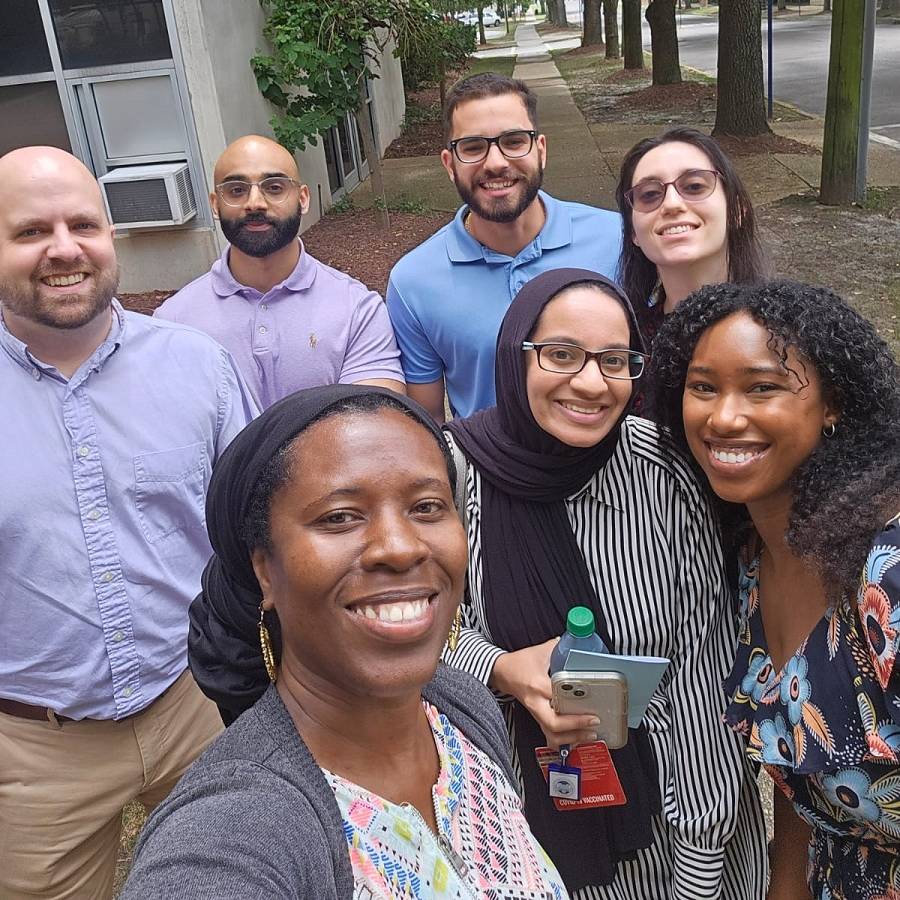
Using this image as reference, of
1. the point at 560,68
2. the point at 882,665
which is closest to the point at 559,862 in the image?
the point at 882,665

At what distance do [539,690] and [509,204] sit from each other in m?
1.86

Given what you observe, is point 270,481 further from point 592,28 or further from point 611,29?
point 592,28

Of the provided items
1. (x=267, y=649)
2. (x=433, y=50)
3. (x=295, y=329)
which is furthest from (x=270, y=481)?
(x=433, y=50)

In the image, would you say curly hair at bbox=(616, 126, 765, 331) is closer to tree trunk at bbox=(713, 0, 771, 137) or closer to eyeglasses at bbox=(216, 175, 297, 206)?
eyeglasses at bbox=(216, 175, 297, 206)

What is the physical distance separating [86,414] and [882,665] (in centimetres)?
189

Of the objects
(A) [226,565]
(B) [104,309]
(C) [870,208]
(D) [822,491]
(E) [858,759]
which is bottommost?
(C) [870,208]

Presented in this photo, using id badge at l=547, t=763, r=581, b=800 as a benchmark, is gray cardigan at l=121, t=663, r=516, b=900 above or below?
above

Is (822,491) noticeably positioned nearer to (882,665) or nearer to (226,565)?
(882,665)

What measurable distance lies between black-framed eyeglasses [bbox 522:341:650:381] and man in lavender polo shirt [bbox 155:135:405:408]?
1.07m

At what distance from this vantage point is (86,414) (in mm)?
2225

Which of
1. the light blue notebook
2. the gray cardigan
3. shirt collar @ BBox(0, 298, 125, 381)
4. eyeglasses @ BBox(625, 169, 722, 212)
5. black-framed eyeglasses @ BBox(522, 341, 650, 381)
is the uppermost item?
eyeglasses @ BBox(625, 169, 722, 212)

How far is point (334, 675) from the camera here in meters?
1.28

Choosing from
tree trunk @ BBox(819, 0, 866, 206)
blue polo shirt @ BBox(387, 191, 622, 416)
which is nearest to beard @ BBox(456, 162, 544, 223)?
blue polo shirt @ BBox(387, 191, 622, 416)

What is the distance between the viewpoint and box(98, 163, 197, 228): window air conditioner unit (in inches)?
290
